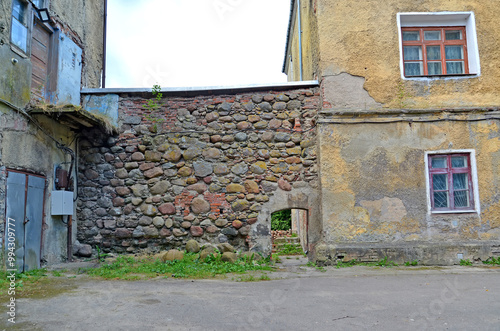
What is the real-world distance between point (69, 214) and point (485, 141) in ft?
28.1

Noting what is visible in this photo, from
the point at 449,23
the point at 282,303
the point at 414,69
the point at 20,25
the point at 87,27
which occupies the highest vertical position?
the point at 87,27

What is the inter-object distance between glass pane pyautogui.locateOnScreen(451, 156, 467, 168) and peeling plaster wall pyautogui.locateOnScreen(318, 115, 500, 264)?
23cm

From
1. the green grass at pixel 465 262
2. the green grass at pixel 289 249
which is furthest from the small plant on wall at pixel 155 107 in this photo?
the green grass at pixel 465 262

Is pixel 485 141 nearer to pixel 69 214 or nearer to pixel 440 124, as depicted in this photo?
pixel 440 124

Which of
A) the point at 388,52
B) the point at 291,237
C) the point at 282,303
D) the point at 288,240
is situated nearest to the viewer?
the point at 282,303

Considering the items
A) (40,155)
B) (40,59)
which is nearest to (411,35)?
(40,59)

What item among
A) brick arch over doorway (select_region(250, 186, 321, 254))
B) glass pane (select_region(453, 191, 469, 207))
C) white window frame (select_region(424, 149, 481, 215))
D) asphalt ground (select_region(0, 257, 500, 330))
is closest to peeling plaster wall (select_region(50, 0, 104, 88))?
brick arch over doorway (select_region(250, 186, 321, 254))

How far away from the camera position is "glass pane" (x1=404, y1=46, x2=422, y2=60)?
8367 millimetres

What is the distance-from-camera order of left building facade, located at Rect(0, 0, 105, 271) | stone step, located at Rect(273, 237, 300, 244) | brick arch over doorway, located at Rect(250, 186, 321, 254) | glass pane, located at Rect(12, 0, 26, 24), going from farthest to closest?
stone step, located at Rect(273, 237, 300, 244)
brick arch over doorway, located at Rect(250, 186, 321, 254)
glass pane, located at Rect(12, 0, 26, 24)
left building facade, located at Rect(0, 0, 105, 271)

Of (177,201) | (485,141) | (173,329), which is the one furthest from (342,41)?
(173,329)

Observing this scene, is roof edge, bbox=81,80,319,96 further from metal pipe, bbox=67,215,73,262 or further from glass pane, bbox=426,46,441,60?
metal pipe, bbox=67,215,73,262

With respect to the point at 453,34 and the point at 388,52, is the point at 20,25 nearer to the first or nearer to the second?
the point at 388,52

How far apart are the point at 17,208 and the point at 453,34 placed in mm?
9159

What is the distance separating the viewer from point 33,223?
7.30 metres
